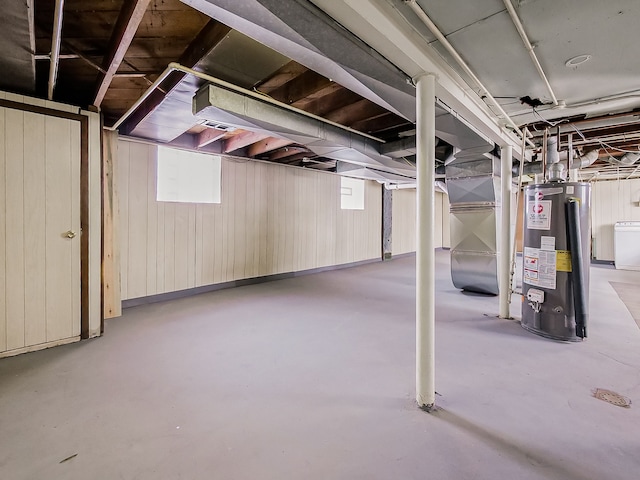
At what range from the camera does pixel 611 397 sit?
5.99 feet

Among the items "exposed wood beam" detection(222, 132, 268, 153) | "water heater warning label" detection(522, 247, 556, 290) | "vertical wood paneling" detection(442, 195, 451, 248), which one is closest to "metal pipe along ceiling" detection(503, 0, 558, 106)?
"water heater warning label" detection(522, 247, 556, 290)

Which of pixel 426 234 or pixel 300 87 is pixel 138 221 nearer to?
pixel 300 87

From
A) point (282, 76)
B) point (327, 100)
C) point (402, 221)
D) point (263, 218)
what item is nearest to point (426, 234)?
point (282, 76)

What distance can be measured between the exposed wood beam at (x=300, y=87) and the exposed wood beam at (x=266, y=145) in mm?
1038

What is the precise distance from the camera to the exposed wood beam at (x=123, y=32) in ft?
4.65

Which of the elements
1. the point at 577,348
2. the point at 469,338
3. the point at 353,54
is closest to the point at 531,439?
the point at 469,338

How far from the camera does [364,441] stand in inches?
56.7

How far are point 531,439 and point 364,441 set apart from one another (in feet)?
2.69

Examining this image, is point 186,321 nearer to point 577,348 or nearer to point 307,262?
point 307,262

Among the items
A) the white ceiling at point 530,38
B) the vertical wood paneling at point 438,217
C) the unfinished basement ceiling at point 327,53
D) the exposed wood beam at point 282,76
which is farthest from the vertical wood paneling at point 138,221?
the vertical wood paneling at point 438,217

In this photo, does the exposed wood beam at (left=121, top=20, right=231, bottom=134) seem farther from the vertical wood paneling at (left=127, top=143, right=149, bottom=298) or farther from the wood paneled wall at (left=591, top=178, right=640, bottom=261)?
the wood paneled wall at (left=591, top=178, right=640, bottom=261)

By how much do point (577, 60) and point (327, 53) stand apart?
155cm

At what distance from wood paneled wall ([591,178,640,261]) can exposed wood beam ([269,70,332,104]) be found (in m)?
8.66

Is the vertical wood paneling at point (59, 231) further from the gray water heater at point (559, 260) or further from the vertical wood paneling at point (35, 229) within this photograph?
the gray water heater at point (559, 260)
